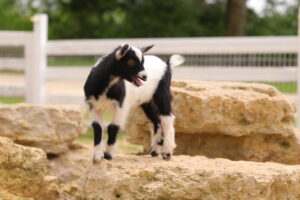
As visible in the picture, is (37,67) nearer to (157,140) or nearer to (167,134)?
(157,140)

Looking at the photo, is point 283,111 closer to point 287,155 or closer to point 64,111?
point 287,155

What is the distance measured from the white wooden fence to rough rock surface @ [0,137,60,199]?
427 cm

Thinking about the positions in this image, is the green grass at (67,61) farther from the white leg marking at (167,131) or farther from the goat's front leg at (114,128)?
the goat's front leg at (114,128)

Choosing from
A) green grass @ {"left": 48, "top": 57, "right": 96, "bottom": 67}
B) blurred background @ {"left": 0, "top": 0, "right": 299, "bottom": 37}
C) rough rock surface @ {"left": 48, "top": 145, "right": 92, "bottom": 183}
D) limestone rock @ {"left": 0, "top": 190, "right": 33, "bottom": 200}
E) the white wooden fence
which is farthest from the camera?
blurred background @ {"left": 0, "top": 0, "right": 299, "bottom": 37}

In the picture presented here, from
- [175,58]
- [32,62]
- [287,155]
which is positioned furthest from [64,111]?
[32,62]

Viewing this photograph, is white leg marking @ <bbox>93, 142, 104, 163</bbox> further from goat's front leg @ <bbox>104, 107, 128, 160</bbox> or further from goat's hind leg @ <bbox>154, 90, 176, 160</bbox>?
goat's hind leg @ <bbox>154, 90, 176, 160</bbox>

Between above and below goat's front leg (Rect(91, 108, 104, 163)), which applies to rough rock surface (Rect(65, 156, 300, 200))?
below

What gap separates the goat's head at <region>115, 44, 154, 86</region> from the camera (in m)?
4.83

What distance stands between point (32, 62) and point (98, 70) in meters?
5.80

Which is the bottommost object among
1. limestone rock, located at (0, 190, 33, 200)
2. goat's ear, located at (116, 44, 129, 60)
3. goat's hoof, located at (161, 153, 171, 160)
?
limestone rock, located at (0, 190, 33, 200)

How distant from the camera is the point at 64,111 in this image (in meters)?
7.05

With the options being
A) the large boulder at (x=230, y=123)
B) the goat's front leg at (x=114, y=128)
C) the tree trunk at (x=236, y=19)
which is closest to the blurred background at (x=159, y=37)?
the tree trunk at (x=236, y=19)

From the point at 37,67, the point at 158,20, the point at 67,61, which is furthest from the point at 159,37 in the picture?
the point at 37,67

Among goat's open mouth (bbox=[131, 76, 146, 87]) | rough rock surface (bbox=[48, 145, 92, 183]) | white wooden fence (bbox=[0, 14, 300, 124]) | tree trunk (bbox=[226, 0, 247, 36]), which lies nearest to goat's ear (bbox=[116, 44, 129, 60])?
goat's open mouth (bbox=[131, 76, 146, 87])
